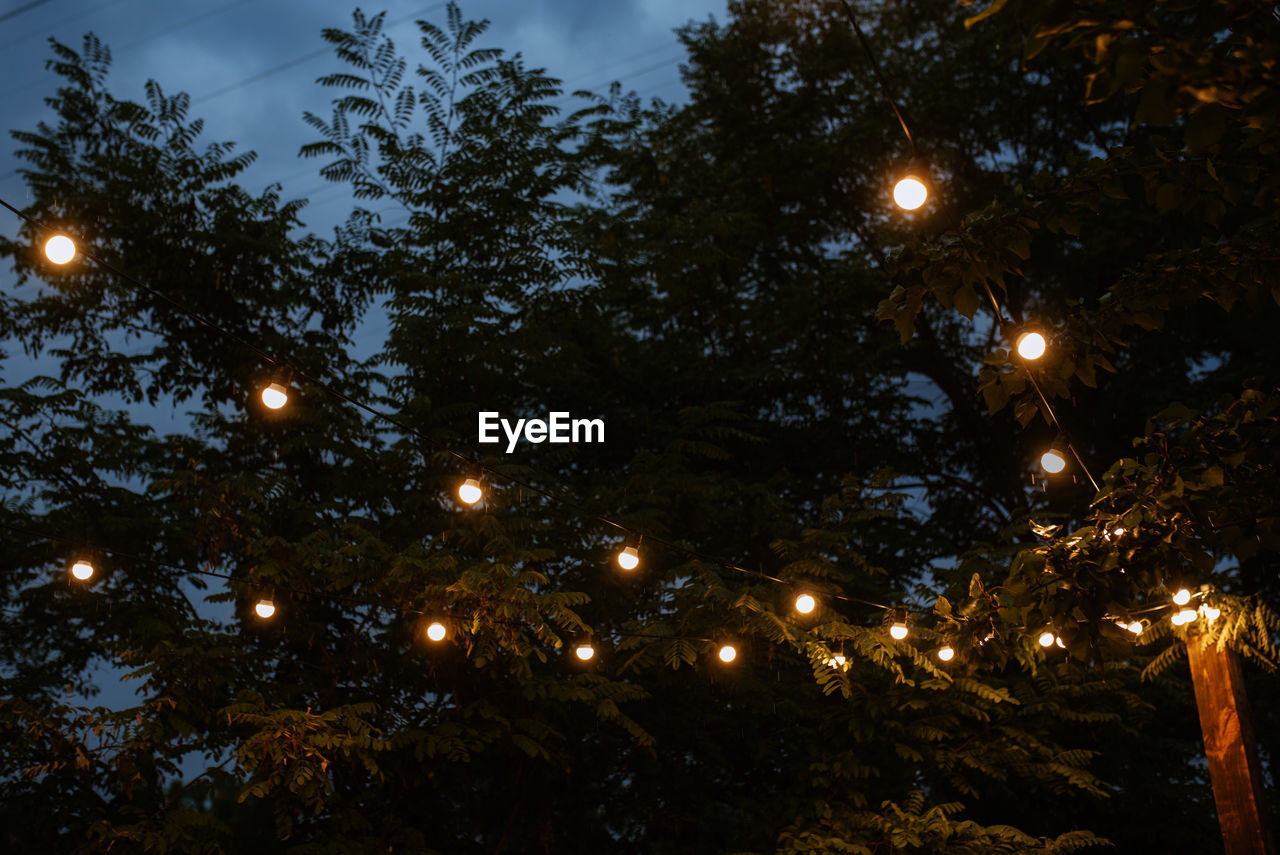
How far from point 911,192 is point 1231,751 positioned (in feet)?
13.6

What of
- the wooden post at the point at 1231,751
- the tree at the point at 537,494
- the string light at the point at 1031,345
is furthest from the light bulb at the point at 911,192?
the wooden post at the point at 1231,751

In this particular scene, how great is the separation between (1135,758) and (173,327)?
33.2 ft

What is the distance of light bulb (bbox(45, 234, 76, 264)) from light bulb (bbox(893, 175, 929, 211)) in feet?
8.94

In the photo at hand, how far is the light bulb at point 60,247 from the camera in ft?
9.70

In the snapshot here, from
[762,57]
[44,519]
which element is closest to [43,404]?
[44,519]

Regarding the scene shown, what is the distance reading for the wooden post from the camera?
4730mm

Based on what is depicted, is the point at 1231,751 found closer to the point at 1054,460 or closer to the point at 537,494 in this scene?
the point at 1054,460

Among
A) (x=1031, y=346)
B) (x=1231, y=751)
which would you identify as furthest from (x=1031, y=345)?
(x=1231, y=751)

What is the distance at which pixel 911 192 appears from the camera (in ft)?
9.09

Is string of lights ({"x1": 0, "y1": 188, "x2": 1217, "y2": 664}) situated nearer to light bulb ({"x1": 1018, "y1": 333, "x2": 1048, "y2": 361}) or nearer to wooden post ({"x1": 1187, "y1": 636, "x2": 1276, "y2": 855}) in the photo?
light bulb ({"x1": 1018, "y1": 333, "x2": 1048, "y2": 361})

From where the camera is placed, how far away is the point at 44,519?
757 cm

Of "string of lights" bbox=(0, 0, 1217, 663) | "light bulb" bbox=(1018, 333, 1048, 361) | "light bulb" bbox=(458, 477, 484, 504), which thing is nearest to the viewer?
A: "string of lights" bbox=(0, 0, 1217, 663)

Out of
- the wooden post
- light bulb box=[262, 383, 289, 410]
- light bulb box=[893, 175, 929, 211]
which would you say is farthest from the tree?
light bulb box=[893, 175, 929, 211]
